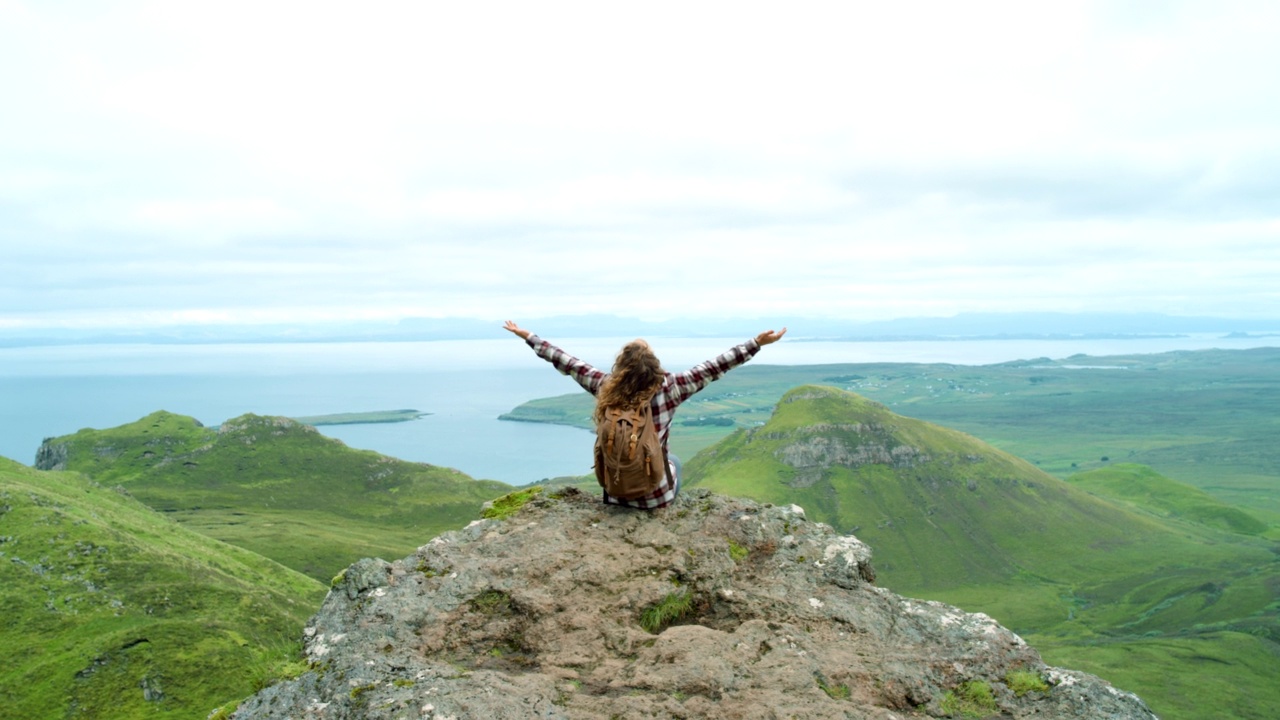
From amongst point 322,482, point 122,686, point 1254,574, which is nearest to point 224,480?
point 322,482

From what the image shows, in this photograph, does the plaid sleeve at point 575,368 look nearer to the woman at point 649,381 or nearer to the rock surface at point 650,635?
the woman at point 649,381

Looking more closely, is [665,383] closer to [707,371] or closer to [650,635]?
[707,371]

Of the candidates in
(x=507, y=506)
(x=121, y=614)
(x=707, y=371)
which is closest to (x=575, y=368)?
(x=707, y=371)

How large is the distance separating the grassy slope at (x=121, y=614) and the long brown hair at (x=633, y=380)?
189 ft

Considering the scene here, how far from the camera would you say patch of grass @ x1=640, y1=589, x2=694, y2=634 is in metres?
9.73

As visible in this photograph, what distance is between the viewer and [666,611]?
32.7ft

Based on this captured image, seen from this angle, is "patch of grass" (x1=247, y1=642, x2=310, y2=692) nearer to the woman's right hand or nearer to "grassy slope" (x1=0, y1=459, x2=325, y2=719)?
the woman's right hand

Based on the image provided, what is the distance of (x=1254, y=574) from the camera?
183250 mm

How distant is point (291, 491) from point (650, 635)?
189 m

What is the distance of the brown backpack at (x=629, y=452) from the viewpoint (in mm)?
10812

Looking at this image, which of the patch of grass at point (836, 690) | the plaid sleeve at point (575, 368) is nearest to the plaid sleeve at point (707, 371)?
the plaid sleeve at point (575, 368)

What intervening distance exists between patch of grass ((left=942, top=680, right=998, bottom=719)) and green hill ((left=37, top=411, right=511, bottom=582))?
120892 mm

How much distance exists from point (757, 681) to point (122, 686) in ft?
229

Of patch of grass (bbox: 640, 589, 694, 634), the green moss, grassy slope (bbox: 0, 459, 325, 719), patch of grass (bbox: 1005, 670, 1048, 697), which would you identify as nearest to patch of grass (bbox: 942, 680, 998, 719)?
patch of grass (bbox: 1005, 670, 1048, 697)
